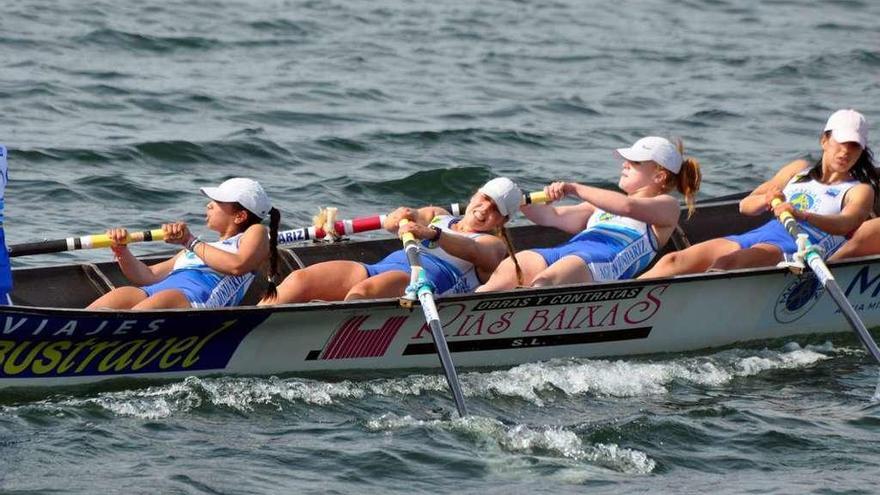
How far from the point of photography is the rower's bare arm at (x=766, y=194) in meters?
12.4

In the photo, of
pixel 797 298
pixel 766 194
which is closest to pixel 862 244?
pixel 797 298

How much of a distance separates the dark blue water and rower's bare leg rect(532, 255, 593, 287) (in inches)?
22.3

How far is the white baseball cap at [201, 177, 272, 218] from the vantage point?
1098 centimetres

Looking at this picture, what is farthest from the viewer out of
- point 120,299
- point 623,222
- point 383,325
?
point 623,222

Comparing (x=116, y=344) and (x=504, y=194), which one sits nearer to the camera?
(x=116, y=344)

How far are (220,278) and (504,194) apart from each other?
6.48ft

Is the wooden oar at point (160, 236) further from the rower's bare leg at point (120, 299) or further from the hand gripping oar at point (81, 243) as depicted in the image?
the rower's bare leg at point (120, 299)

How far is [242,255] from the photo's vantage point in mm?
10961

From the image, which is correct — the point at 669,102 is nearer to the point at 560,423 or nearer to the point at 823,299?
the point at 823,299

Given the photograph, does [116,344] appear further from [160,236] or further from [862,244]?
[862,244]

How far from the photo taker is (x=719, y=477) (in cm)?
948

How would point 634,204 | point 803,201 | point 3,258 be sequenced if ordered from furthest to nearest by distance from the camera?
point 803,201 < point 634,204 < point 3,258

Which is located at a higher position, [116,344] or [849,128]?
[849,128]

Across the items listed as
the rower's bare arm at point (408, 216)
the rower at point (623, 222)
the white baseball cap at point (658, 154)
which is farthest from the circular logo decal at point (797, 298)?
the rower's bare arm at point (408, 216)
